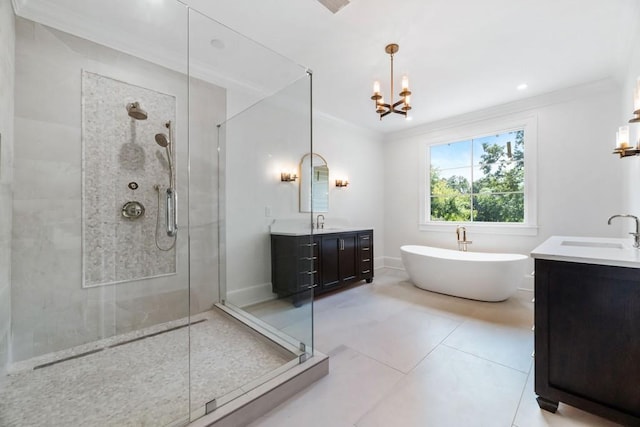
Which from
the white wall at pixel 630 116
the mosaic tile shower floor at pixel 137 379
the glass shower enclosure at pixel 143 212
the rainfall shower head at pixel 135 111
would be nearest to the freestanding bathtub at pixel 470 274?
the white wall at pixel 630 116

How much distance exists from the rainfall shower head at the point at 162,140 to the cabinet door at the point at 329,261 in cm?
205

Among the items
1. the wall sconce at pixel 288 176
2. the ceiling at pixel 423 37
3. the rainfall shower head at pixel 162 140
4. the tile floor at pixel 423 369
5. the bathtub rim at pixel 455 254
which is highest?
the ceiling at pixel 423 37

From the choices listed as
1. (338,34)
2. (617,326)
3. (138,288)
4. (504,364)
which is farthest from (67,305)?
(617,326)

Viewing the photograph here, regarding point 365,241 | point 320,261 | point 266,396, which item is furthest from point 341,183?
point 266,396

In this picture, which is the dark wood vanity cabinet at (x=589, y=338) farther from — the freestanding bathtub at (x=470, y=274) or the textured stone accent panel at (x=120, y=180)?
the textured stone accent panel at (x=120, y=180)

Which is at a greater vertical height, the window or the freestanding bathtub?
the window

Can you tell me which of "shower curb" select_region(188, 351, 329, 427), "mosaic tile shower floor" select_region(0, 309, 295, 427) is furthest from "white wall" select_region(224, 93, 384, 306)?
"shower curb" select_region(188, 351, 329, 427)

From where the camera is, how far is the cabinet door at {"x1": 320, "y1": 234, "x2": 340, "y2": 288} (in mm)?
3333

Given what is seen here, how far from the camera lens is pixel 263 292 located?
2.98 meters

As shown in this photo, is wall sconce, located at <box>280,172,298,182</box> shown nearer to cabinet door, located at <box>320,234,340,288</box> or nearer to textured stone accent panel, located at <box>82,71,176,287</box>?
cabinet door, located at <box>320,234,340,288</box>

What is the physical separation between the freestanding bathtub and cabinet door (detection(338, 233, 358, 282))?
81cm

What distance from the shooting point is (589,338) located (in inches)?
53.8

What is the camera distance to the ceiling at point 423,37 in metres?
1.96

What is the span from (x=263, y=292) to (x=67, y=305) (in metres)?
1.66
